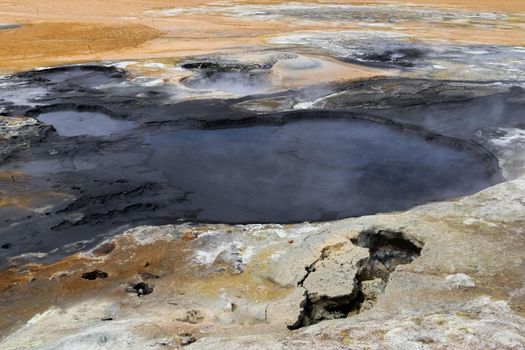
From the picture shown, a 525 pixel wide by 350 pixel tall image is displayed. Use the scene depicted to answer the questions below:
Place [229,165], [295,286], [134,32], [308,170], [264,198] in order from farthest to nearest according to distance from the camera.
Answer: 1. [134,32]
2. [229,165]
3. [308,170]
4. [264,198]
5. [295,286]

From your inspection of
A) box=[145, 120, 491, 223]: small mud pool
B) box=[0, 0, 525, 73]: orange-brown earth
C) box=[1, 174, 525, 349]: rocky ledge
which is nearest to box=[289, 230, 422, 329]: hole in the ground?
box=[1, 174, 525, 349]: rocky ledge

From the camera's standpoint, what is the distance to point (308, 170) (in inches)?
352

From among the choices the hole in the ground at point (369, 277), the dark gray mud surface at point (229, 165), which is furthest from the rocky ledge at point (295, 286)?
the dark gray mud surface at point (229, 165)

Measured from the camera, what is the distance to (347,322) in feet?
13.9

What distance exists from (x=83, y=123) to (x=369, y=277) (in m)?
8.49

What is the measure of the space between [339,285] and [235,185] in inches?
150

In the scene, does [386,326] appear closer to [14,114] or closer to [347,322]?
[347,322]

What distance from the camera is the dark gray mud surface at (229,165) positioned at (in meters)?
7.40

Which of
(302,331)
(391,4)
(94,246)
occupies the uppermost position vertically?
(391,4)

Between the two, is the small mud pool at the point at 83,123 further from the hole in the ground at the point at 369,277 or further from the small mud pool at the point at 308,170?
the hole in the ground at the point at 369,277

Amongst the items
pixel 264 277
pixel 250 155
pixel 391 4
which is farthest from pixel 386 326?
pixel 391 4

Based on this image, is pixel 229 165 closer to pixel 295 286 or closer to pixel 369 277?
pixel 295 286

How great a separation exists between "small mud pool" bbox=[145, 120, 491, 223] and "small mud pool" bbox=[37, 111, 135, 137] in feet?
3.52

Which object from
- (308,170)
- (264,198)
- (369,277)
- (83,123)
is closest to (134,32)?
(83,123)
